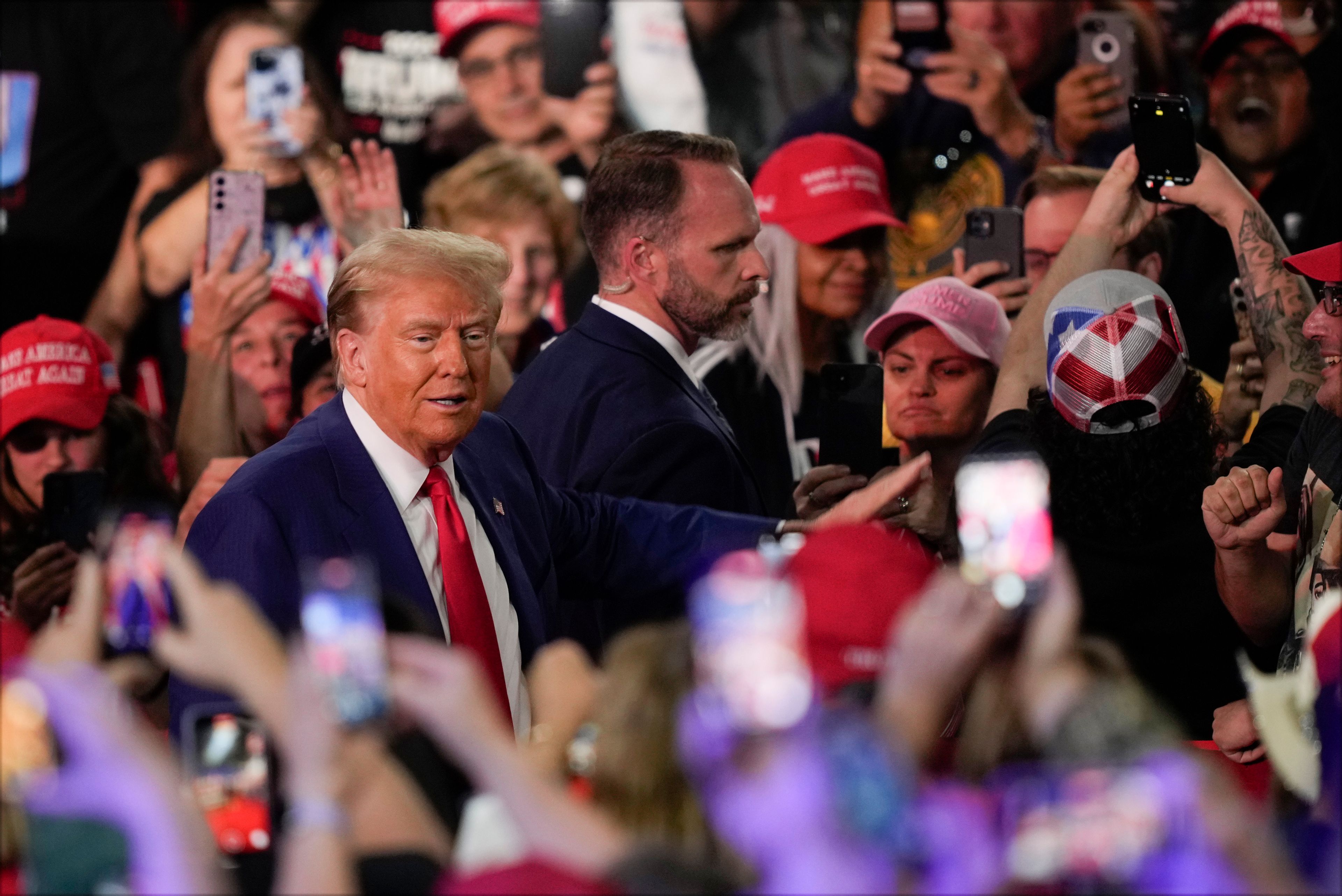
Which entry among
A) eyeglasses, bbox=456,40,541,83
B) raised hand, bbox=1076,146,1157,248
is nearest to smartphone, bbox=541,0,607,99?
eyeglasses, bbox=456,40,541,83

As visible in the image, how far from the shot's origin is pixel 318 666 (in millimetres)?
1693

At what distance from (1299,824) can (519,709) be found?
4.22 feet

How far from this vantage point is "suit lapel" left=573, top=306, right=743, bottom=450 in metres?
3.24

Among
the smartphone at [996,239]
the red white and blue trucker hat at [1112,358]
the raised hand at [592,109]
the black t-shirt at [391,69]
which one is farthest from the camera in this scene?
the black t-shirt at [391,69]

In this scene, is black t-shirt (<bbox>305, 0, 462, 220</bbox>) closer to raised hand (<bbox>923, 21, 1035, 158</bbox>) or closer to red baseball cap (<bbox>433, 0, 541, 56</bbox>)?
red baseball cap (<bbox>433, 0, 541, 56</bbox>)

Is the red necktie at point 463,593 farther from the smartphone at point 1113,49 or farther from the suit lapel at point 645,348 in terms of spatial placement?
the smartphone at point 1113,49

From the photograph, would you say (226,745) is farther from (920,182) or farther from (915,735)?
(920,182)

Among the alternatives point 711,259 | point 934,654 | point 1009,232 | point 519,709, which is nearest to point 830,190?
point 1009,232

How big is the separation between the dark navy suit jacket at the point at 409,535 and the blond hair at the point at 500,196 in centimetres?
173

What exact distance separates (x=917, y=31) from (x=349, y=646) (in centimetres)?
408

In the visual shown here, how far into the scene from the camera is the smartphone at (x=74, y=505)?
3.51 meters

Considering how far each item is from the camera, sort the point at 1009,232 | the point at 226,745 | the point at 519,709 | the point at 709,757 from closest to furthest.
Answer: the point at 709,757
the point at 226,745
the point at 519,709
the point at 1009,232

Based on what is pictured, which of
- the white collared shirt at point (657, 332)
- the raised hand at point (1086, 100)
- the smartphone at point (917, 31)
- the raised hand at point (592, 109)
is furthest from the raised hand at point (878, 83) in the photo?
the white collared shirt at point (657, 332)

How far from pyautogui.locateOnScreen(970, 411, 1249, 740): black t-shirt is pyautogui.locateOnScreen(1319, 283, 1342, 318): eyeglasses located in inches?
15.5
